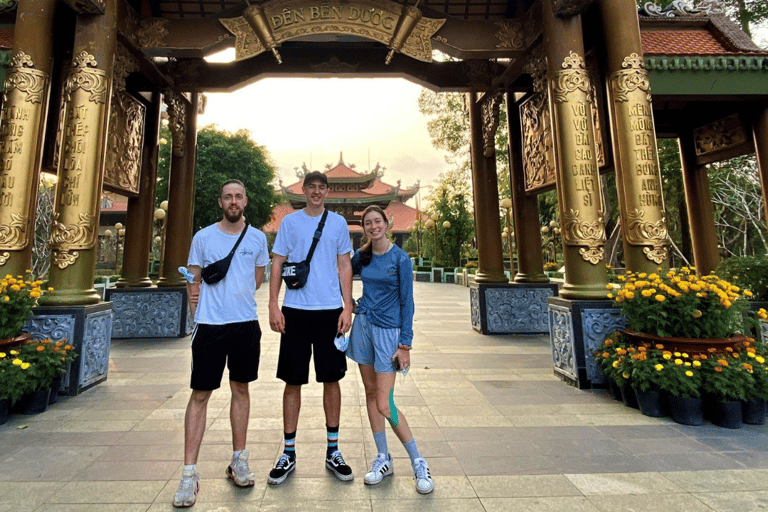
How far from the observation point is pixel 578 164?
4266 millimetres

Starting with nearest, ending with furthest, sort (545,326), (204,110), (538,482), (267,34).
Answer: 1. (538,482)
2. (267,34)
3. (545,326)
4. (204,110)

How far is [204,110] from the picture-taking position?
317 inches

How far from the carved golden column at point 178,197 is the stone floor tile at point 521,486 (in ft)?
21.3

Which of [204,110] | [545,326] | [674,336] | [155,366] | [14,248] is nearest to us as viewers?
[674,336]

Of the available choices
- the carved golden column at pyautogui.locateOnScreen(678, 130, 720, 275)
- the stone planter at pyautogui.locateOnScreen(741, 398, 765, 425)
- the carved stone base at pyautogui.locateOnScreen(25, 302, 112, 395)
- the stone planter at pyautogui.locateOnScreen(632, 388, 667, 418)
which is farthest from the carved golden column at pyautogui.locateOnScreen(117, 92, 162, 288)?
the carved golden column at pyautogui.locateOnScreen(678, 130, 720, 275)

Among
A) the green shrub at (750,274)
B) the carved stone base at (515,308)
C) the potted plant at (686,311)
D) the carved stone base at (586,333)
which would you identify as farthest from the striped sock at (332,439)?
the green shrub at (750,274)

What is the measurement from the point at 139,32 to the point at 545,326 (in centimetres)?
800

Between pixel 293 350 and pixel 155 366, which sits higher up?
pixel 293 350

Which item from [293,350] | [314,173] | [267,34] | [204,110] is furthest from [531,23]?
[204,110]

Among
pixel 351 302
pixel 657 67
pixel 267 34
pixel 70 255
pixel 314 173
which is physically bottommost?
pixel 351 302

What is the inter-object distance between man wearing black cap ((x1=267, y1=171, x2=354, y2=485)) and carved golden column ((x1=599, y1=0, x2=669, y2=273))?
349cm

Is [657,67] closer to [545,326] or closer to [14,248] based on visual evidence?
[545,326]

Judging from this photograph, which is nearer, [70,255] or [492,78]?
[70,255]

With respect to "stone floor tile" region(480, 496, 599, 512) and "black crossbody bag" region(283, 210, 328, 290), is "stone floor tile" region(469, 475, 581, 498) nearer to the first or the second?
"stone floor tile" region(480, 496, 599, 512)
